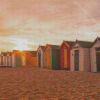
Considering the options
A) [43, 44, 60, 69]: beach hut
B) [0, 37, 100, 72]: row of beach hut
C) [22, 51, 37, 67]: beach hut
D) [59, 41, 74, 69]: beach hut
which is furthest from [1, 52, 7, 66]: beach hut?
[59, 41, 74, 69]: beach hut

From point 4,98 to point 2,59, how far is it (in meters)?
40.5

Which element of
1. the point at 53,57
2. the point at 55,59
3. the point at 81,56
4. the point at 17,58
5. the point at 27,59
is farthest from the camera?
the point at 17,58

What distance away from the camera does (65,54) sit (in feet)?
77.5

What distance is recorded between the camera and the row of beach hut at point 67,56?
18328mm

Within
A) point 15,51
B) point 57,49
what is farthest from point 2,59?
point 57,49

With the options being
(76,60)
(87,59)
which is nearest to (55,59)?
(76,60)

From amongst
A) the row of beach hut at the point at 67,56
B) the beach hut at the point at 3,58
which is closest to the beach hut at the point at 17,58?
the row of beach hut at the point at 67,56

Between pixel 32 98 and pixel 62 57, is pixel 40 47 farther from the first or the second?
pixel 32 98

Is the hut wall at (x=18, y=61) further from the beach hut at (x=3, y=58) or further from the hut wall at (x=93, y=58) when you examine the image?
the hut wall at (x=93, y=58)

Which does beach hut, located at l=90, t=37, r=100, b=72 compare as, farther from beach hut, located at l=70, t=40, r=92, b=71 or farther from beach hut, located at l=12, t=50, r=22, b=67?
beach hut, located at l=12, t=50, r=22, b=67

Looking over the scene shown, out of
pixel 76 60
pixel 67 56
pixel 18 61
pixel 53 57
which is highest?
pixel 67 56

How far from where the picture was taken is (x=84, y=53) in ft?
61.4

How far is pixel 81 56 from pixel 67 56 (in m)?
4.18

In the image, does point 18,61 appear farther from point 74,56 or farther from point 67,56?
point 74,56
